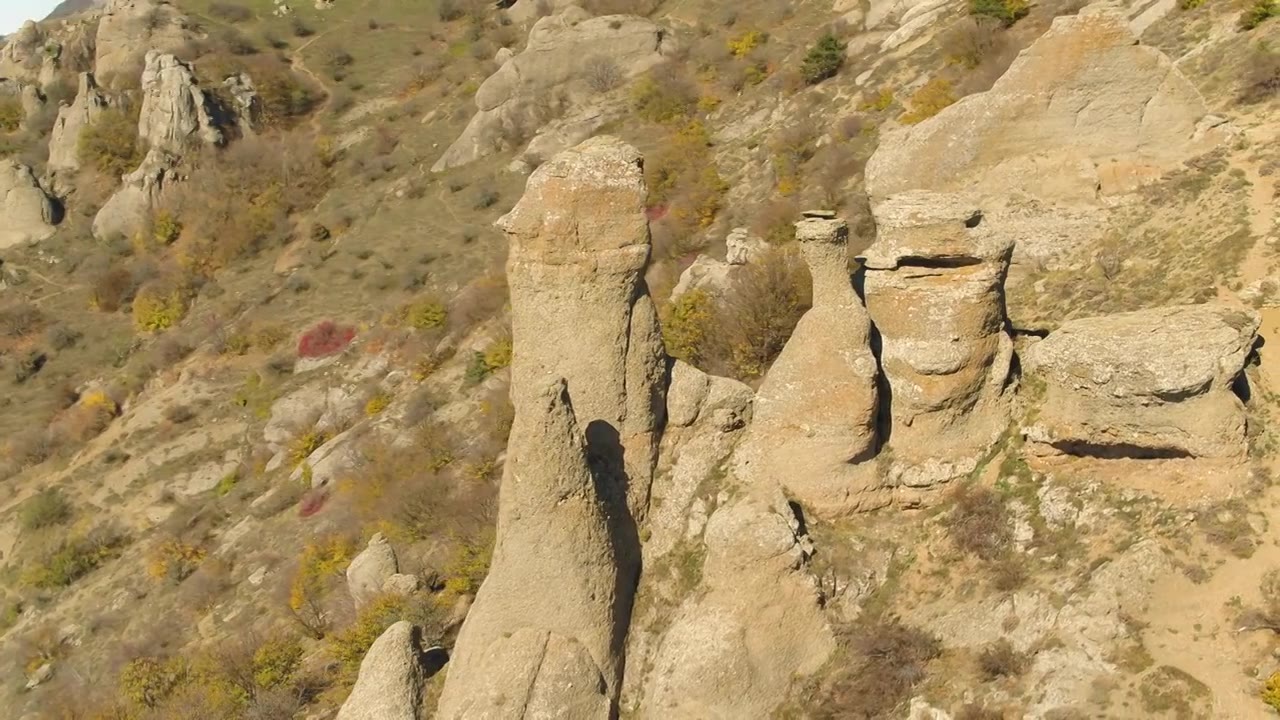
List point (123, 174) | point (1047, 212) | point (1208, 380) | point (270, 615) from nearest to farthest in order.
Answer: point (1208, 380) < point (1047, 212) < point (270, 615) < point (123, 174)

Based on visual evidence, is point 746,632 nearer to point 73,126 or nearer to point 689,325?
point 689,325

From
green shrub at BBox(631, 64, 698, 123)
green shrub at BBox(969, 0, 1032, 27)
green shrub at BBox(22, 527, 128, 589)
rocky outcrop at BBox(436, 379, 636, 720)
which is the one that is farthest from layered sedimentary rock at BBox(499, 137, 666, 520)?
green shrub at BBox(631, 64, 698, 123)

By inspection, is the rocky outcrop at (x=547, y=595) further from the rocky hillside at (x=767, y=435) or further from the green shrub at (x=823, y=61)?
the green shrub at (x=823, y=61)

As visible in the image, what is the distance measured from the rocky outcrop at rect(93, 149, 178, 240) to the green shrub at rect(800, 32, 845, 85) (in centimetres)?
4140

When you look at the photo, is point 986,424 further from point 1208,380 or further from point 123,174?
point 123,174

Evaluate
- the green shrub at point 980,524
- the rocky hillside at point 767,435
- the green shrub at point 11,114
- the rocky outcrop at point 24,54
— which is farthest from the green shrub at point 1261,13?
the rocky outcrop at point 24,54

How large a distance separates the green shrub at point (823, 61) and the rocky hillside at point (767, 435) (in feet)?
0.47

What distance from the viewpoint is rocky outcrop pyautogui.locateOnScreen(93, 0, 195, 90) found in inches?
2574

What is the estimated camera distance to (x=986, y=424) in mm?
11422

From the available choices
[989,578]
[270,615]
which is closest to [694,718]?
[989,578]

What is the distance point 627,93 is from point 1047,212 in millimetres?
35364

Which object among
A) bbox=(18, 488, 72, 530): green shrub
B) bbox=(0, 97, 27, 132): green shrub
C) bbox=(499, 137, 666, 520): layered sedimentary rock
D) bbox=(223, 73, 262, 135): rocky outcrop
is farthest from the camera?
bbox=(0, 97, 27, 132): green shrub

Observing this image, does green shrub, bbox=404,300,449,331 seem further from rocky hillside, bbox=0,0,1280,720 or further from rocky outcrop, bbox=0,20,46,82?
rocky outcrop, bbox=0,20,46,82

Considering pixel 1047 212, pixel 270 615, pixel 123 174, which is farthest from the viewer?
pixel 123 174
